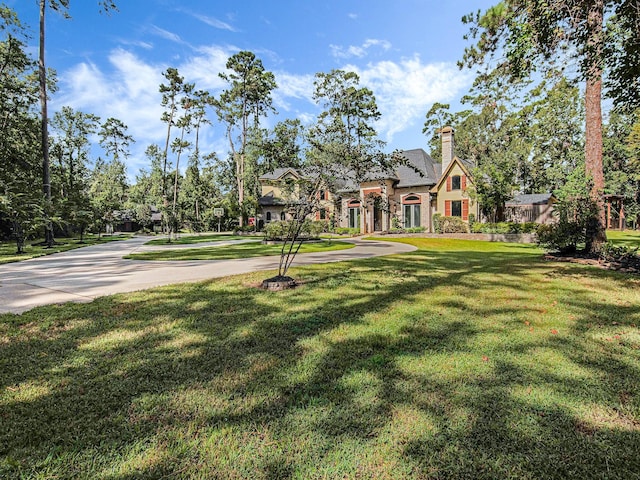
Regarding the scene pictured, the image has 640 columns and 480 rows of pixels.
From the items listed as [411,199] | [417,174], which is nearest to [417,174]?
[417,174]

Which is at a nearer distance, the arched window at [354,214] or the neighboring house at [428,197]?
the neighboring house at [428,197]

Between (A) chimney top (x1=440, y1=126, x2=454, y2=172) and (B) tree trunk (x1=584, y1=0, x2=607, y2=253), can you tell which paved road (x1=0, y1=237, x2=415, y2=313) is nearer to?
(B) tree trunk (x1=584, y1=0, x2=607, y2=253)

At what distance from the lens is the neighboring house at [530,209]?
26.8 m

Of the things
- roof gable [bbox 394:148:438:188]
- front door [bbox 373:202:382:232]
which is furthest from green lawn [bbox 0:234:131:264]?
roof gable [bbox 394:148:438:188]

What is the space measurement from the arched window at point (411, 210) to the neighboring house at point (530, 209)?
7.86m

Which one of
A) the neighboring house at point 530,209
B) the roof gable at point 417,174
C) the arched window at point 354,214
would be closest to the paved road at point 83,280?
the roof gable at point 417,174

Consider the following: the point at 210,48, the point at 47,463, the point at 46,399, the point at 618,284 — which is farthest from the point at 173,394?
the point at 210,48

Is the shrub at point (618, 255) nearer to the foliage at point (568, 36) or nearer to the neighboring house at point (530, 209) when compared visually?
the foliage at point (568, 36)

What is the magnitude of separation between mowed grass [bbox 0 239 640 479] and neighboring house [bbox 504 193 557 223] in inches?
Result: 1033

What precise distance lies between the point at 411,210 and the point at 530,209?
34.8 feet

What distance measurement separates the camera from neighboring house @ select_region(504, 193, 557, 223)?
2680cm

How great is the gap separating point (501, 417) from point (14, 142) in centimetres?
3256

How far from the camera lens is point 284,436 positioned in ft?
6.31

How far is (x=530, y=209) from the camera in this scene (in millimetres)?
27484
